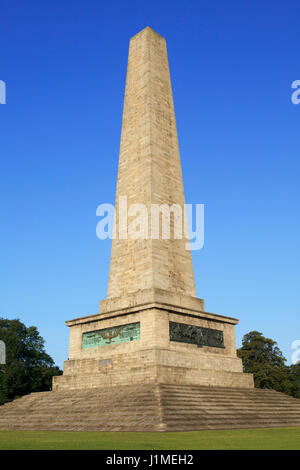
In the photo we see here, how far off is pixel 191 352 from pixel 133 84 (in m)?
17.8

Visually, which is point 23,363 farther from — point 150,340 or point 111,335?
point 150,340

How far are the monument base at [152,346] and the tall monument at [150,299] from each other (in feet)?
0.16

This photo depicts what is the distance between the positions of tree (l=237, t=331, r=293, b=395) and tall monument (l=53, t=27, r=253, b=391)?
1932cm

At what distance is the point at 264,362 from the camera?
45281 millimetres

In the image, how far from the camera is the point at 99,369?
916 inches

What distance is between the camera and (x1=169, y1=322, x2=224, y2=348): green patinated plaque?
22906 mm

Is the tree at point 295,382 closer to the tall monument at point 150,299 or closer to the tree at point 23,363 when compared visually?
the tall monument at point 150,299

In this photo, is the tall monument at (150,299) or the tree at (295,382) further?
the tree at (295,382)

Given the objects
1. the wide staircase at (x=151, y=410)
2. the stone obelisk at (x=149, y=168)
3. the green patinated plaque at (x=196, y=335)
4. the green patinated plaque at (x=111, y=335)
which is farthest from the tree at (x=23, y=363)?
the green patinated plaque at (x=196, y=335)

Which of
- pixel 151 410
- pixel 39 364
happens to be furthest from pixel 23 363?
pixel 151 410

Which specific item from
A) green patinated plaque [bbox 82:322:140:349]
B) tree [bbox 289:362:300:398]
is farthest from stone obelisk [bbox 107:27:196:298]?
tree [bbox 289:362:300:398]

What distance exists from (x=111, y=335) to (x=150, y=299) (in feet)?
10.9

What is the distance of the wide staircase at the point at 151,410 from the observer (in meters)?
15.6
